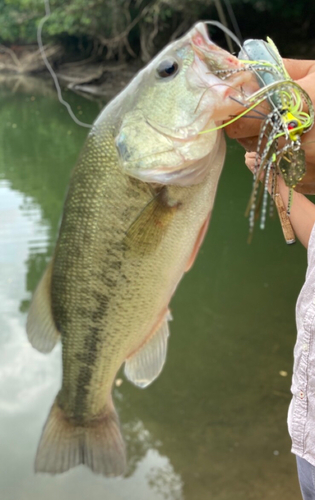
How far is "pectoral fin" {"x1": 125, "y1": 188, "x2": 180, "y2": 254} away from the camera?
1.41m

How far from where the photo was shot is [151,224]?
144 cm

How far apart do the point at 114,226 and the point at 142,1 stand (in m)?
18.8

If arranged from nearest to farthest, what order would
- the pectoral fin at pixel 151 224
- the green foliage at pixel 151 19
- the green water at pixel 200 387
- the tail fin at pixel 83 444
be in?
the pectoral fin at pixel 151 224, the tail fin at pixel 83 444, the green water at pixel 200 387, the green foliage at pixel 151 19

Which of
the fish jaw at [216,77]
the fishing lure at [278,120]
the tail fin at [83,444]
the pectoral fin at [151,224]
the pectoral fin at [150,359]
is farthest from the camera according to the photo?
the tail fin at [83,444]

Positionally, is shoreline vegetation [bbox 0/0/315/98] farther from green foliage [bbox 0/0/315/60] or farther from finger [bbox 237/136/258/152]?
finger [bbox 237/136/258/152]

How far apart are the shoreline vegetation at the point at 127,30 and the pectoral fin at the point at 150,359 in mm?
14935

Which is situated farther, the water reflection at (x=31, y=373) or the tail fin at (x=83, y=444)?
the water reflection at (x=31, y=373)

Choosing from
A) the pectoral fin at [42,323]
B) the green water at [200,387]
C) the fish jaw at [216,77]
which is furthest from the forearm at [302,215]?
the green water at [200,387]

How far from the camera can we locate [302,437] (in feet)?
4.32

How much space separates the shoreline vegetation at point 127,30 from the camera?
53.5ft

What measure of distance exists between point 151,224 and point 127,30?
18.5m

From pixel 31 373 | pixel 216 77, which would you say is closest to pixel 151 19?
pixel 31 373

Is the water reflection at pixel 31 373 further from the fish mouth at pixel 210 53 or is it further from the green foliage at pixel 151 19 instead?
the green foliage at pixel 151 19

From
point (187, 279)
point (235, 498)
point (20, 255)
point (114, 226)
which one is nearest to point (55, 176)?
point (20, 255)
